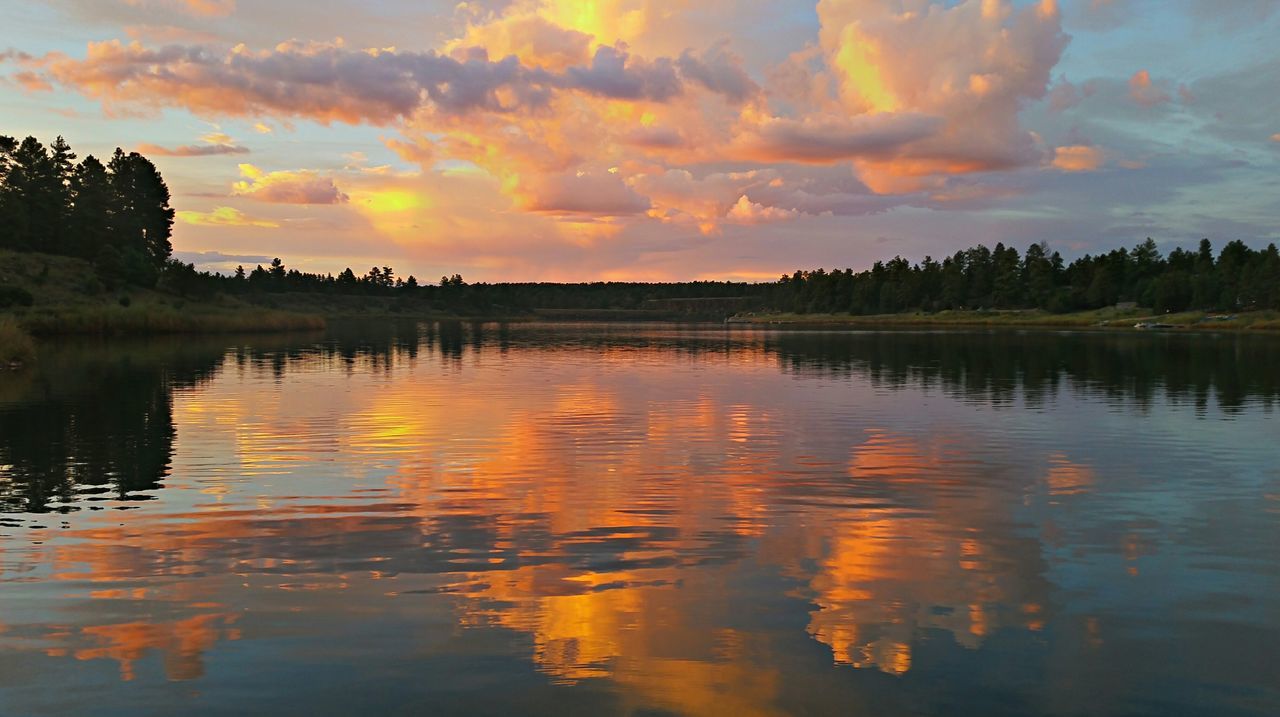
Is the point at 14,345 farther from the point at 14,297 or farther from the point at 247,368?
the point at 14,297

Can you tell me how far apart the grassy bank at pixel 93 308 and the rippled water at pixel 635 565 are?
8035 cm

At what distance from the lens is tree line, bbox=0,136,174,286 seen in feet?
476

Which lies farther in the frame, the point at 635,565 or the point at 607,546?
the point at 607,546

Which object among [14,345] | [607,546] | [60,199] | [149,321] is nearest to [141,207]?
[60,199]

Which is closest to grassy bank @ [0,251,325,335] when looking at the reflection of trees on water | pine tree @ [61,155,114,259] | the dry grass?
the dry grass

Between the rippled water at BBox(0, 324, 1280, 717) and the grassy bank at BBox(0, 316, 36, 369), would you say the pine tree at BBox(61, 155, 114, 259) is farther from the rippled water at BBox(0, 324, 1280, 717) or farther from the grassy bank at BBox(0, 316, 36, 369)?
the rippled water at BBox(0, 324, 1280, 717)

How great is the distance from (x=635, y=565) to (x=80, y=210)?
16718 centimetres

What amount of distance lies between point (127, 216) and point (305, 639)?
577ft

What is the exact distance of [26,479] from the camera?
2352 cm

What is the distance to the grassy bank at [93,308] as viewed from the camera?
345ft

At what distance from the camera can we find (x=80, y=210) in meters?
151

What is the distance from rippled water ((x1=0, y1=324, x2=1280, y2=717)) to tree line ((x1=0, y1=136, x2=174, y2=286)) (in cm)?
12784

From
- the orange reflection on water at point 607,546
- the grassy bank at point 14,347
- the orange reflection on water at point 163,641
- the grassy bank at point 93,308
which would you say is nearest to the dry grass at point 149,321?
the grassy bank at point 93,308

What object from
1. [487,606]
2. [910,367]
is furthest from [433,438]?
[910,367]
